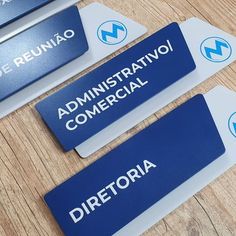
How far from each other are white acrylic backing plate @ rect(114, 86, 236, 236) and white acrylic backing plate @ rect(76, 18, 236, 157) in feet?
0.15

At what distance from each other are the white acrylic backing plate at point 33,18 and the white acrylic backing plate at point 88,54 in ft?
0.16

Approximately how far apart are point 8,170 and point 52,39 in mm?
262

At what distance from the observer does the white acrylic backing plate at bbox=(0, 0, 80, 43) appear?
899 mm

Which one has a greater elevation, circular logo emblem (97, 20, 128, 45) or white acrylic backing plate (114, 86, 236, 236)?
circular logo emblem (97, 20, 128, 45)

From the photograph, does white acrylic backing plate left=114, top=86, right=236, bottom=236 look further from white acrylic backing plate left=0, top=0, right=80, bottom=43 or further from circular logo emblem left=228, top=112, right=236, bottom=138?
white acrylic backing plate left=0, top=0, right=80, bottom=43

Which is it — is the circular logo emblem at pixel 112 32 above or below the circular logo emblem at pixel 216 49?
above

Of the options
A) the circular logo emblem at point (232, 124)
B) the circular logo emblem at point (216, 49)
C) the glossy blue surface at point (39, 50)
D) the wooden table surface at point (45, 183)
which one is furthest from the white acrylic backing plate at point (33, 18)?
the circular logo emblem at point (232, 124)

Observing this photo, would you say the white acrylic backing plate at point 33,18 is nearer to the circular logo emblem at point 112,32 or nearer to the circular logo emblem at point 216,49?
the circular logo emblem at point 112,32

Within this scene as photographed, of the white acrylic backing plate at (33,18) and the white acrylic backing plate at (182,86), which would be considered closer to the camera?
the white acrylic backing plate at (182,86)

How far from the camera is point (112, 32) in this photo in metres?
0.89

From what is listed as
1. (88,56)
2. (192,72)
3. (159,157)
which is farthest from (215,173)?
(88,56)

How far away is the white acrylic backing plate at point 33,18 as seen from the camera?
2.95 feet

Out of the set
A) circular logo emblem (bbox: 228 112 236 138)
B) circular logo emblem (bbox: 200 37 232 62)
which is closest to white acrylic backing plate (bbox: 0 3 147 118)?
circular logo emblem (bbox: 200 37 232 62)

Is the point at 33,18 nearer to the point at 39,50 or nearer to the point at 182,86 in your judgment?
the point at 39,50
